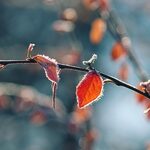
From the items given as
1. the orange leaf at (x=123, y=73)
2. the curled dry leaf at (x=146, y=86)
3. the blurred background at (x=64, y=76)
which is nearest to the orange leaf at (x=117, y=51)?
the orange leaf at (x=123, y=73)

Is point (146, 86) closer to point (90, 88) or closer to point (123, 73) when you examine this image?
point (90, 88)

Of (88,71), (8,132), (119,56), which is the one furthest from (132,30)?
(88,71)

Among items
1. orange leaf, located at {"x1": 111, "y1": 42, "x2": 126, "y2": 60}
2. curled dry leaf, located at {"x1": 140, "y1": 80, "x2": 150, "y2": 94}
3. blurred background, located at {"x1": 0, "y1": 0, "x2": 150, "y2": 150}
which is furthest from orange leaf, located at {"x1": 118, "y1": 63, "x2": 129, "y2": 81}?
blurred background, located at {"x1": 0, "y1": 0, "x2": 150, "y2": 150}

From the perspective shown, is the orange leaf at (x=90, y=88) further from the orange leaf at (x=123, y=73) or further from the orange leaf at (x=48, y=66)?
the orange leaf at (x=123, y=73)

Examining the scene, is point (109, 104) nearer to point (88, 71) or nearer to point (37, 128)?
point (37, 128)

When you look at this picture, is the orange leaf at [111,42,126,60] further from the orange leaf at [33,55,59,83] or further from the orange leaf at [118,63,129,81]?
the orange leaf at [33,55,59,83]

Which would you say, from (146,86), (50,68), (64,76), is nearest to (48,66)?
(50,68)
